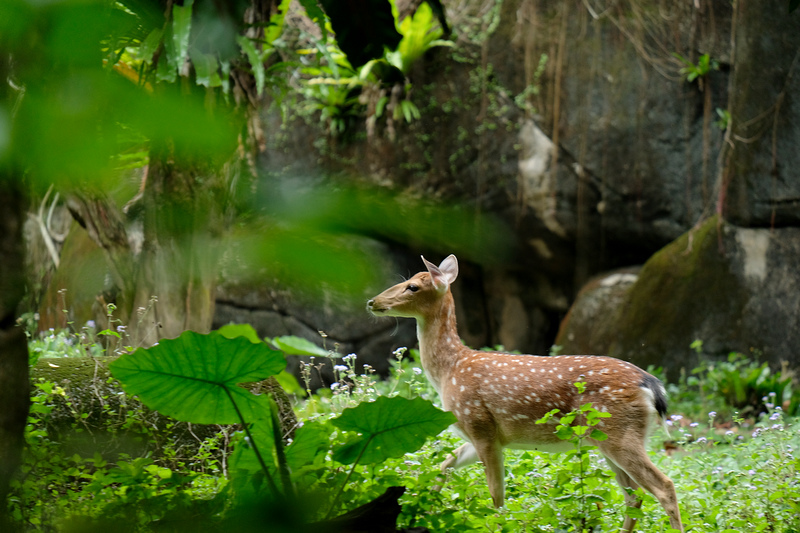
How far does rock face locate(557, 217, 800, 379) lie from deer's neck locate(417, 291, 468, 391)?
4619 mm

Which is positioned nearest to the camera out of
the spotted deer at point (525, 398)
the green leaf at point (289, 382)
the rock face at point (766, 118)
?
the spotted deer at point (525, 398)

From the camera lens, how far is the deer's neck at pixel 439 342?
411 cm

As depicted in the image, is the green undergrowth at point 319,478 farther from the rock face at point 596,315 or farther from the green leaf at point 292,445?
the rock face at point 596,315

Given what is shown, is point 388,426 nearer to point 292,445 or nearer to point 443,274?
point 292,445

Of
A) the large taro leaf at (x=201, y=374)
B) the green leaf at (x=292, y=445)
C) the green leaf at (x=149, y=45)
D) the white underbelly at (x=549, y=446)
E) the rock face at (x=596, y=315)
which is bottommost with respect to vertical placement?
the rock face at (x=596, y=315)

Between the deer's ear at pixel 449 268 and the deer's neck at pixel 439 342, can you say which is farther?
the deer's ear at pixel 449 268

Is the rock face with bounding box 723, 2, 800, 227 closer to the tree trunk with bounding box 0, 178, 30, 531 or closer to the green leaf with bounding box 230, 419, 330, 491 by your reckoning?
the green leaf with bounding box 230, 419, 330, 491

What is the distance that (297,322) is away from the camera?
32.8 feet

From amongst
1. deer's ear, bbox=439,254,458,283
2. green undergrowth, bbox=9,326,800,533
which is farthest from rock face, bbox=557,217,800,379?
deer's ear, bbox=439,254,458,283

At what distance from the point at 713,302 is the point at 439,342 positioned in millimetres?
4880

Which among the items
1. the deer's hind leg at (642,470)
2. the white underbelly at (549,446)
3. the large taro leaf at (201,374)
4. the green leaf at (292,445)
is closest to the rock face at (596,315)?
the white underbelly at (549,446)

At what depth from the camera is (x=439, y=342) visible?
4.18 metres

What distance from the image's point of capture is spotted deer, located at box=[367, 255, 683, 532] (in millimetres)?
3357

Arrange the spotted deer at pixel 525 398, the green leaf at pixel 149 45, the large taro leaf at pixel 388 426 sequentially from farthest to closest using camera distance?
the spotted deer at pixel 525 398
the large taro leaf at pixel 388 426
the green leaf at pixel 149 45
